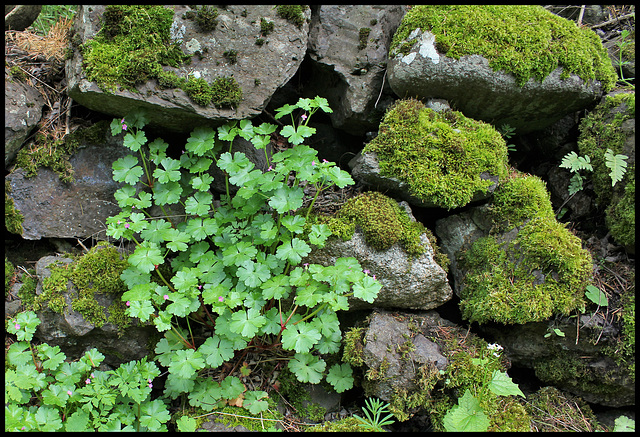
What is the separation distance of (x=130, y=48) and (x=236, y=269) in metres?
2.09

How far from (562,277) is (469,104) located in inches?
70.4

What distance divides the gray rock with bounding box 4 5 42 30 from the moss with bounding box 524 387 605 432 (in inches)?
240

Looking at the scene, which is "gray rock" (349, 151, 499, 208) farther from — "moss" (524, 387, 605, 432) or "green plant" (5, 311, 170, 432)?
"green plant" (5, 311, 170, 432)

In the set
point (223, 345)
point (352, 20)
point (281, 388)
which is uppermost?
point (352, 20)

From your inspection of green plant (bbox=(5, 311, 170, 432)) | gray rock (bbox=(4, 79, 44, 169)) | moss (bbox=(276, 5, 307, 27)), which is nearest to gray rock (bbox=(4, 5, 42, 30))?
gray rock (bbox=(4, 79, 44, 169))

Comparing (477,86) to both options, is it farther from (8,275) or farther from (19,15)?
(19,15)

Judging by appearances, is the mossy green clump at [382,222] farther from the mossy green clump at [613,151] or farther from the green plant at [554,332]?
the mossy green clump at [613,151]

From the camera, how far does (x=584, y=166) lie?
3676mm

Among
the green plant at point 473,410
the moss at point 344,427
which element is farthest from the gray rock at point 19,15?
the green plant at point 473,410

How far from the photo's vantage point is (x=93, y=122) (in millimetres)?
3908

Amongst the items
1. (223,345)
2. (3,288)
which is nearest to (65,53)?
(3,288)

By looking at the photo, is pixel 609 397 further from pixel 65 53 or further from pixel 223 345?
pixel 65 53

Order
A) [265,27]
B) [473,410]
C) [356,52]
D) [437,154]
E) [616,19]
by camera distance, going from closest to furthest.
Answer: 1. [473,410]
2. [437,154]
3. [265,27]
4. [356,52]
5. [616,19]

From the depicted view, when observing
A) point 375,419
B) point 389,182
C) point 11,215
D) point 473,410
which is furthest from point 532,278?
point 11,215
